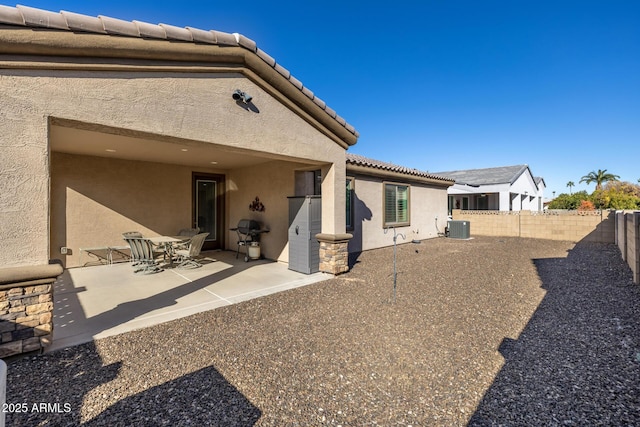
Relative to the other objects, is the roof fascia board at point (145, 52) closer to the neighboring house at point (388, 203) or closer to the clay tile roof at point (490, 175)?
the neighboring house at point (388, 203)

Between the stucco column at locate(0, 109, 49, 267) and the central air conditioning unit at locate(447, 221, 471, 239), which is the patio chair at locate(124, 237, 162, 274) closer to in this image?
the stucco column at locate(0, 109, 49, 267)

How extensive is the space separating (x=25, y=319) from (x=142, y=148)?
527 centimetres

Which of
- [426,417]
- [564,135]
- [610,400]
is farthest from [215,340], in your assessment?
[564,135]

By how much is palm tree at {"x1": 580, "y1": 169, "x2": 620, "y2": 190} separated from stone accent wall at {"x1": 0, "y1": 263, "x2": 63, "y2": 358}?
60600 mm

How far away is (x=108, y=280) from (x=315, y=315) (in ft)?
18.5

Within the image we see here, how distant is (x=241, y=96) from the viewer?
5.40 metres

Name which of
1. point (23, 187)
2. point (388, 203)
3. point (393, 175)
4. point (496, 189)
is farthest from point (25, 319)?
point (496, 189)

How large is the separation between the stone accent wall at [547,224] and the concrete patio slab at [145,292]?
14529 millimetres

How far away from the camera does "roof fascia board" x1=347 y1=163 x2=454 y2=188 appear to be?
1078cm

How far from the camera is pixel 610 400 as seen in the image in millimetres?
2725

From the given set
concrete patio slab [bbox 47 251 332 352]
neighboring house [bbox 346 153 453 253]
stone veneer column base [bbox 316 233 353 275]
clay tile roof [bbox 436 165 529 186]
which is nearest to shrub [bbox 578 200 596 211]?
clay tile roof [bbox 436 165 529 186]

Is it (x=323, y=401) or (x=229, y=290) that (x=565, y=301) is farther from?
(x=229, y=290)

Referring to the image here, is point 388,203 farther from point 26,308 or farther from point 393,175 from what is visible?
point 26,308

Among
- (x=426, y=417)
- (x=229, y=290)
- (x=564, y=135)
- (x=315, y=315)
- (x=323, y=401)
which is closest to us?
(x=426, y=417)
